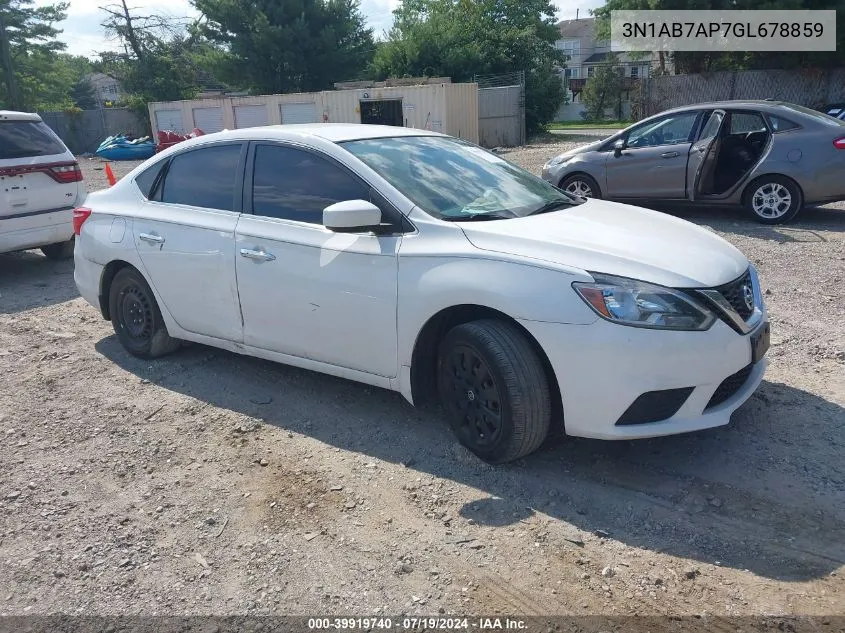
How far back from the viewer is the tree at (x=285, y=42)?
125ft

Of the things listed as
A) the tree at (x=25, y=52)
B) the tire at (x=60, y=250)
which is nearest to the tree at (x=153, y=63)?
the tree at (x=25, y=52)

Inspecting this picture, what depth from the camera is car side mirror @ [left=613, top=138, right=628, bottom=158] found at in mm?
9945

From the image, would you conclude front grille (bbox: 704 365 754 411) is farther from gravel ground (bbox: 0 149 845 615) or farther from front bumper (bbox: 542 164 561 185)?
front bumper (bbox: 542 164 561 185)

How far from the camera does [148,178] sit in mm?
5324

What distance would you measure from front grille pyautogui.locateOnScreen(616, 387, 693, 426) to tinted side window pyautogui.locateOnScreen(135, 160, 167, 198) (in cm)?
377

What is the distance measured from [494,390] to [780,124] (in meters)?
7.26

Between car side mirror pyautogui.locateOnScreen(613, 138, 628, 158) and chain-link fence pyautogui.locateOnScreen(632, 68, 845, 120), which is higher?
chain-link fence pyautogui.locateOnScreen(632, 68, 845, 120)

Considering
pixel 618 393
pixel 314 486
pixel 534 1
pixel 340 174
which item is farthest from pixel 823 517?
pixel 534 1

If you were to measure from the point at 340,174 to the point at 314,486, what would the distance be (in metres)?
1.77

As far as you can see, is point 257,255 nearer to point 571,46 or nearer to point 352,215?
point 352,215

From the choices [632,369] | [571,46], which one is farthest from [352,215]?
[571,46]

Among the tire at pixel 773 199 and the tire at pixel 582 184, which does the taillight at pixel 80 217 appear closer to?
the tire at pixel 582 184

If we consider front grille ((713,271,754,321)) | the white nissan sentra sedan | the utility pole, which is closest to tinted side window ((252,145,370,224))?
the white nissan sentra sedan

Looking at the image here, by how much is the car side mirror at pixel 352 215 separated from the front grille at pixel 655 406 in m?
1.60
